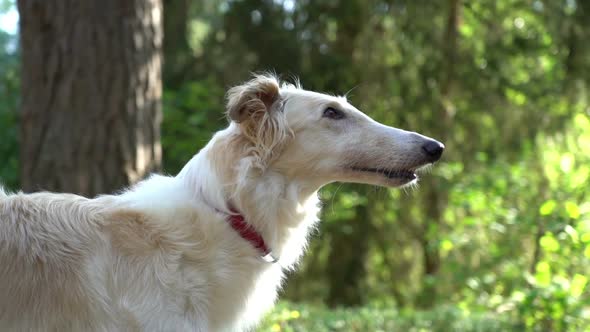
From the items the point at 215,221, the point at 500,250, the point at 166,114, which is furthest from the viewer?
the point at 166,114

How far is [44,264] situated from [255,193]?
111 cm

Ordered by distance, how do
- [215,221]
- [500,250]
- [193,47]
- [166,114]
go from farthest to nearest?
[193,47]
[166,114]
[500,250]
[215,221]

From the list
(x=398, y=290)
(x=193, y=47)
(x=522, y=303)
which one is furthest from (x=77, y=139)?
(x=398, y=290)

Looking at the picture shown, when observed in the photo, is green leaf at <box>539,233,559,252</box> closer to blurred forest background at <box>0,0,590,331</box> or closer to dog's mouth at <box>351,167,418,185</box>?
blurred forest background at <box>0,0,590,331</box>

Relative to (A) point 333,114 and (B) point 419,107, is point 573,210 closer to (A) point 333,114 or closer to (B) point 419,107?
Result: (A) point 333,114

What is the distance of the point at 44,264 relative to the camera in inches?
130

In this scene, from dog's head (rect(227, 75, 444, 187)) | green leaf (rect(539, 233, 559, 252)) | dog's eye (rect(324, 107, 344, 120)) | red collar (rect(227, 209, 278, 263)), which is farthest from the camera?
green leaf (rect(539, 233, 559, 252))

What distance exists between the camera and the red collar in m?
3.69

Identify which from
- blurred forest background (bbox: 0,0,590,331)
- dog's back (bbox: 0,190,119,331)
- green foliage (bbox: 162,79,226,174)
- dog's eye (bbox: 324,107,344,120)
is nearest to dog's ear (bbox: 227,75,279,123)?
dog's eye (bbox: 324,107,344,120)

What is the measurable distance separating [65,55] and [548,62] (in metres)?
7.97

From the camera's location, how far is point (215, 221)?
3.63 m

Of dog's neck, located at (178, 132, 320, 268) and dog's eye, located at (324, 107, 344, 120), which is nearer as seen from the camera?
dog's neck, located at (178, 132, 320, 268)

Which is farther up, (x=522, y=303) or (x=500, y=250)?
(x=522, y=303)

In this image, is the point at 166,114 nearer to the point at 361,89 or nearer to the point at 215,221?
the point at 361,89
